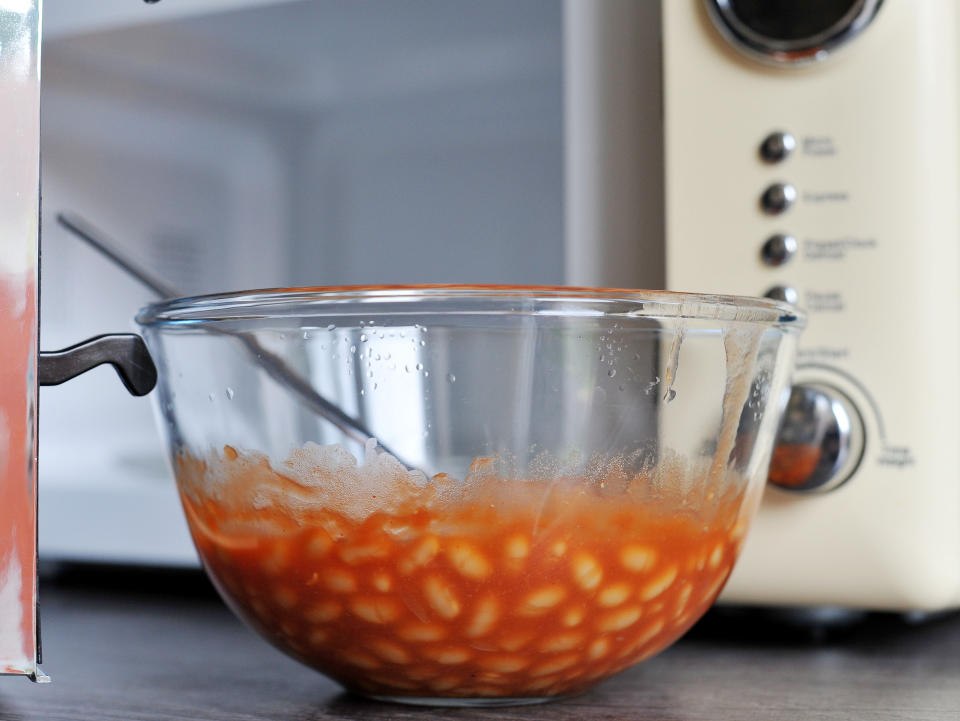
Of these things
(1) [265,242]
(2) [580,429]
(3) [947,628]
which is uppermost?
(1) [265,242]

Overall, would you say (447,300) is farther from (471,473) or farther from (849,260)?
(849,260)

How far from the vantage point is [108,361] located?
0.44 m

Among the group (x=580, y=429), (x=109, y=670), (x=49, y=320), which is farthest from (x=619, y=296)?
(x=49, y=320)

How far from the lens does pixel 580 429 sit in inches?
15.7

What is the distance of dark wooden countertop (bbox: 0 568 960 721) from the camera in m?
0.42

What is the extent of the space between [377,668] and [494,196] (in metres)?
0.30

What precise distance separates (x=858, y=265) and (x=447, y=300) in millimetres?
226

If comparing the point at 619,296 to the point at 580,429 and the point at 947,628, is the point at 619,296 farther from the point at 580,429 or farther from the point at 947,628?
the point at 947,628

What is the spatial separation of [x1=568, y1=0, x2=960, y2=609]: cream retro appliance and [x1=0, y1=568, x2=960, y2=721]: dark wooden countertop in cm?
4

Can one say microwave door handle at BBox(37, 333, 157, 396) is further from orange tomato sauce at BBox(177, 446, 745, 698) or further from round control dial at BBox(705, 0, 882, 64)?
round control dial at BBox(705, 0, 882, 64)

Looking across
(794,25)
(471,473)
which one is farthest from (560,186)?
(471,473)

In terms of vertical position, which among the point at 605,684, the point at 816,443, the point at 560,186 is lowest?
the point at 605,684

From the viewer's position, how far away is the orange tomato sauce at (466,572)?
387 millimetres

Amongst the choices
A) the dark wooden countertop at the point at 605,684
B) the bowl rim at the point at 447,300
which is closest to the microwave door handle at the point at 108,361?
the bowl rim at the point at 447,300
